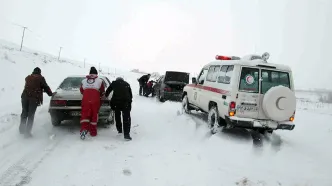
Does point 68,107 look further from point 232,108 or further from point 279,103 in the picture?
point 279,103

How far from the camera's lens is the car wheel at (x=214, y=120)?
7820 mm

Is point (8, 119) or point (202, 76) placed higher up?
point (202, 76)

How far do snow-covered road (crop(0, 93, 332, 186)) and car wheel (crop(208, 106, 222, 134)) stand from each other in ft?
0.82

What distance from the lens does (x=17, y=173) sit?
4465mm

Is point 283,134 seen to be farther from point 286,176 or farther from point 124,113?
point 124,113

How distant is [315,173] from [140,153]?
11.8ft

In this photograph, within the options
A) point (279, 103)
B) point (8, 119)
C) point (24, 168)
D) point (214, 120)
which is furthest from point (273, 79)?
point (8, 119)

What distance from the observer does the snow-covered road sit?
457cm

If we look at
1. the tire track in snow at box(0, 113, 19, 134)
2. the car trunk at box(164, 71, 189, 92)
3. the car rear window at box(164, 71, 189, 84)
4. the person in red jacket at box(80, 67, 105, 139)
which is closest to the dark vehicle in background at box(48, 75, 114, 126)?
the person in red jacket at box(80, 67, 105, 139)

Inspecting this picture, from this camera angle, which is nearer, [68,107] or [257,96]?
[257,96]

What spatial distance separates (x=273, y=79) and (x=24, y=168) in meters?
6.09

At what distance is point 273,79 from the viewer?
725 centimetres

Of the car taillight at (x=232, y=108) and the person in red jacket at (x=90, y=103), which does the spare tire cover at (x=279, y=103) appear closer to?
the car taillight at (x=232, y=108)

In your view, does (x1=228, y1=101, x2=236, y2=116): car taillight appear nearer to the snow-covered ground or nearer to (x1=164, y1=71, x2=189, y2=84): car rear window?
the snow-covered ground
